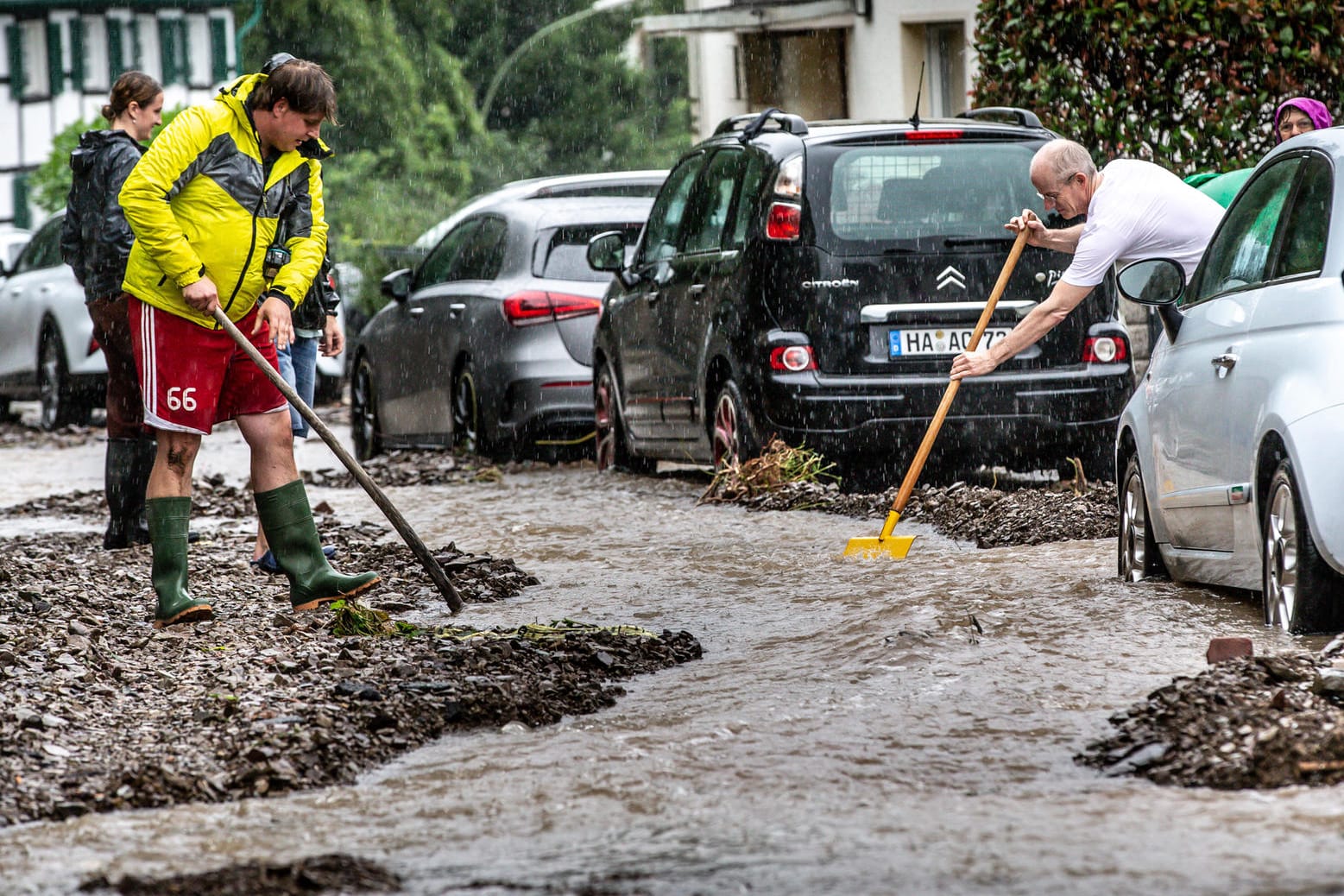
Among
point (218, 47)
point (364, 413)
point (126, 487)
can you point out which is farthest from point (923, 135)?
point (218, 47)

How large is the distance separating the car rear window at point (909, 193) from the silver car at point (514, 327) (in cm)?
323

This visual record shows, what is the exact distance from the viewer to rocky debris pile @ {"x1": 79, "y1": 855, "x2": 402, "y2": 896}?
3742 mm

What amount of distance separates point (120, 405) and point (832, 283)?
315cm

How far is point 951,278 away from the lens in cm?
998

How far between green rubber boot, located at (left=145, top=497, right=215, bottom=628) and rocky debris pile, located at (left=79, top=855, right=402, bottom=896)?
3120 millimetres

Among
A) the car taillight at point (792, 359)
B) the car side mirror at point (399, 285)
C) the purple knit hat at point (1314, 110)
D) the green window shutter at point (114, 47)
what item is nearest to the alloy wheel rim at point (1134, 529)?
the car taillight at point (792, 359)

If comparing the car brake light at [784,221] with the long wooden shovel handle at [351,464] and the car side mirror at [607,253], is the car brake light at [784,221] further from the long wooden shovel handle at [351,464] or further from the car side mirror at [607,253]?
the long wooden shovel handle at [351,464]

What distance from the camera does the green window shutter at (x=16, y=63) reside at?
44.2 m

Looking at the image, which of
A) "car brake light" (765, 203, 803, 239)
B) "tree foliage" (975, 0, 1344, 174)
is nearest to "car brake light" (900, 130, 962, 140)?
"car brake light" (765, 203, 803, 239)

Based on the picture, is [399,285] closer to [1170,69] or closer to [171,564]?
[1170,69]

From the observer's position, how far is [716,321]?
1054 centimetres

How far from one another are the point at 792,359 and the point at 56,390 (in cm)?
1080

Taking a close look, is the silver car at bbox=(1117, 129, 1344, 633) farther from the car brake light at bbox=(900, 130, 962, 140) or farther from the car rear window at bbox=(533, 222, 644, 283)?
the car rear window at bbox=(533, 222, 644, 283)

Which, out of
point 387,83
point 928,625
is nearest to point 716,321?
point 928,625
